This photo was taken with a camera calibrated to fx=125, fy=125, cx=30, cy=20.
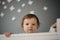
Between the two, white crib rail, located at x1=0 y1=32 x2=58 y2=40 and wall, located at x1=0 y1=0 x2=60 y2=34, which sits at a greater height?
wall, located at x1=0 y1=0 x2=60 y2=34

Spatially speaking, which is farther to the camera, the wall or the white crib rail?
the wall

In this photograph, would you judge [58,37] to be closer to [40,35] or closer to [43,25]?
[40,35]

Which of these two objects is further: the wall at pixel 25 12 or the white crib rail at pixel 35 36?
the wall at pixel 25 12

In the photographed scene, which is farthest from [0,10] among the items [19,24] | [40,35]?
[40,35]

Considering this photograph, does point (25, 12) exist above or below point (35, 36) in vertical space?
above

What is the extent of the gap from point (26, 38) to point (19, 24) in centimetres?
28

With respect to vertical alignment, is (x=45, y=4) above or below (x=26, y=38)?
above

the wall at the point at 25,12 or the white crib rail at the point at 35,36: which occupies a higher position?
the wall at the point at 25,12

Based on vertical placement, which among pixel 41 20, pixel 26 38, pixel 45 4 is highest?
pixel 45 4

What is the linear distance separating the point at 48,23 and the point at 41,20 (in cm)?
5

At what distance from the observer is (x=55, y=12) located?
903 millimetres

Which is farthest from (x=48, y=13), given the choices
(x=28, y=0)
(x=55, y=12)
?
(x=28, y=0)

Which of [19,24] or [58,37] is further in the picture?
[19,24]

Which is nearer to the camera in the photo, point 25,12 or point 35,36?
point 35,36
